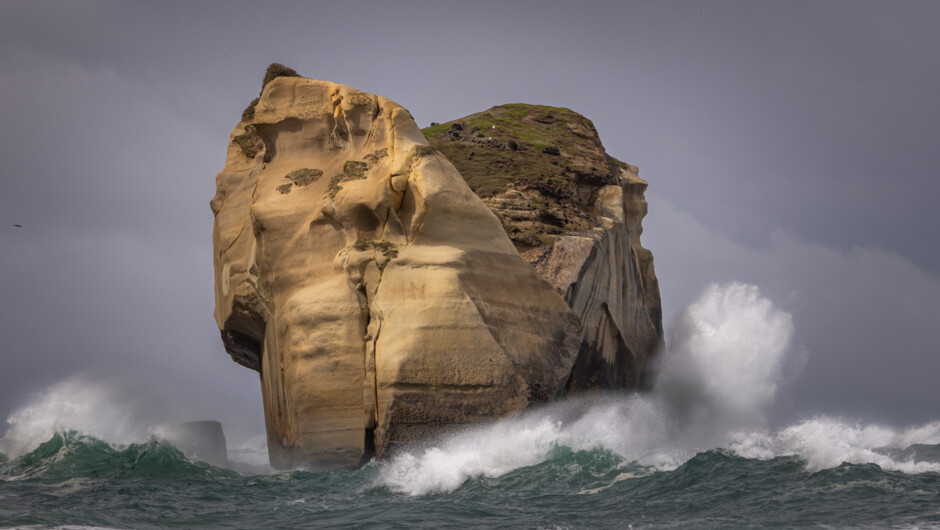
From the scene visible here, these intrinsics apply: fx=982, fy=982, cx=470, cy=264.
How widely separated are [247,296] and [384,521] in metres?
11.2

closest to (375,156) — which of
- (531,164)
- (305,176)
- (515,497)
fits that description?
(305,176)

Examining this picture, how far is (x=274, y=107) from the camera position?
995 inches

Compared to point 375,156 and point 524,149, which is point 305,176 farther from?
point 524,149

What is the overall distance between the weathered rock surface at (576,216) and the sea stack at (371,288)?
0.61ft

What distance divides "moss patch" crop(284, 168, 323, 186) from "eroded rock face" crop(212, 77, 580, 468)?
0.04 meters

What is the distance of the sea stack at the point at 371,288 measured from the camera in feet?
67.9

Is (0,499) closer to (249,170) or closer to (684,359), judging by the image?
(249,170)

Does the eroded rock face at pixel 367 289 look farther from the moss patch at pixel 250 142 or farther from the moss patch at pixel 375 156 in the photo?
the moss patch at pixel 250 142

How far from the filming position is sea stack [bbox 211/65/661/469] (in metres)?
20.7

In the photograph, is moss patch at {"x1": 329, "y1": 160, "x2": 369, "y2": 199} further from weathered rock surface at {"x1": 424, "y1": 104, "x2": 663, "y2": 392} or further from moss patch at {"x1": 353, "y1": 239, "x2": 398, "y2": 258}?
weathered rock surface at {"x1": 424, "y1": 104, "x2": 663, "y2": 392}

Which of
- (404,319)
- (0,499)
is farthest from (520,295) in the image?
(0,499)

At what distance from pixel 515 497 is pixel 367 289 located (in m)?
7.33

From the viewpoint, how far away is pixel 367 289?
21891mm

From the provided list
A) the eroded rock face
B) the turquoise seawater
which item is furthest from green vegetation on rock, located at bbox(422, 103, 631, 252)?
the turquoise seawater
